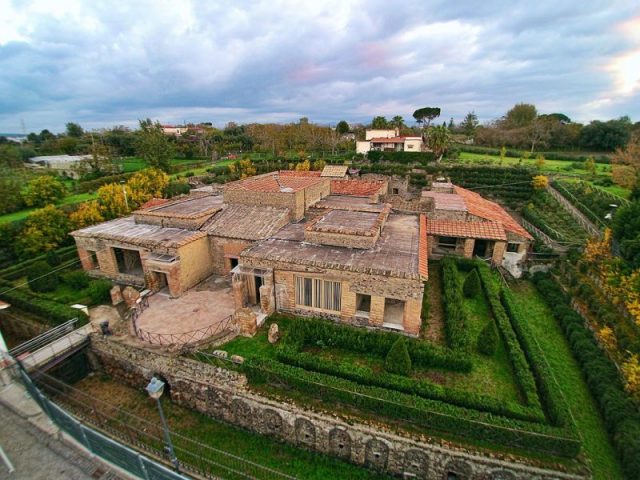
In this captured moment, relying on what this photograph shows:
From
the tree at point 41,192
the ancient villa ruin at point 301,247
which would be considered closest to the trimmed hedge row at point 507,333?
the ancient villa ruin at point 301,247

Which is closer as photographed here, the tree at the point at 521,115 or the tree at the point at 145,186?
the tree at the point at 145,186

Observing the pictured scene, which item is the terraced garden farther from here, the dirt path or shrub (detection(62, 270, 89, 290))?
shrub (detection(62, 270, 89, 290))

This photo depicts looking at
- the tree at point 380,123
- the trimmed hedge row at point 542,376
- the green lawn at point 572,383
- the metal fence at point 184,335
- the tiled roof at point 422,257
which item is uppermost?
the tree at point 380,123

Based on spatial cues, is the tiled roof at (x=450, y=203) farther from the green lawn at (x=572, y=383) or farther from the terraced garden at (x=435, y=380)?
the terraced garden at (x=435, y=380)

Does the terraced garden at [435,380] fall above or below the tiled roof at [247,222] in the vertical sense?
below

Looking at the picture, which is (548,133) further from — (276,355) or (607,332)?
(276,355)

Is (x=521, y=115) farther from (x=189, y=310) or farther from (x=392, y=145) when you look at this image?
(x=189, y=310)
